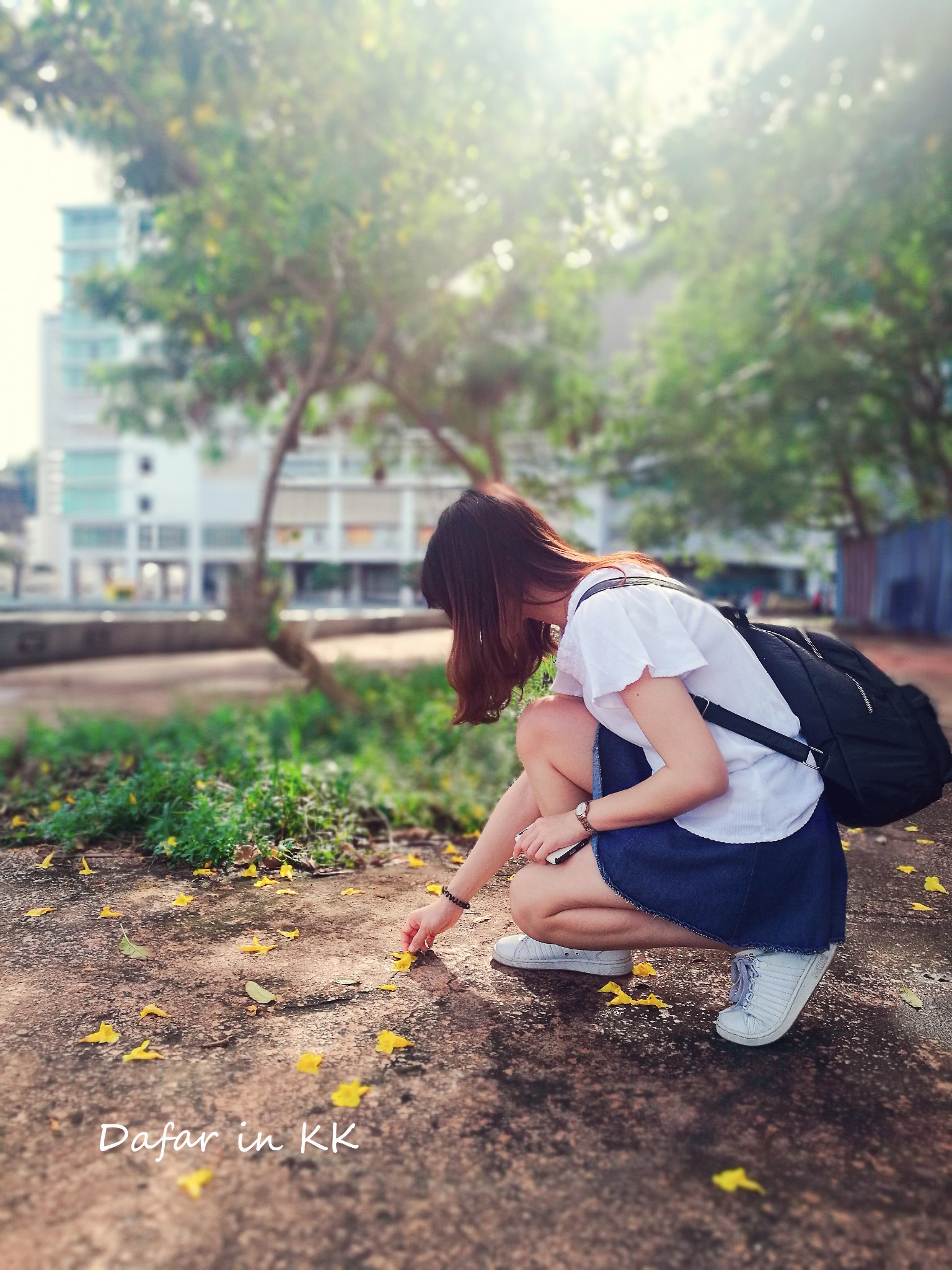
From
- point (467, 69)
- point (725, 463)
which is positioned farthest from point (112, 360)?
point (725, 463)

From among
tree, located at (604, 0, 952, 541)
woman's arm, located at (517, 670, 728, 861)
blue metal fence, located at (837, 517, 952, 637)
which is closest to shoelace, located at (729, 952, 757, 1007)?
woman's arm, located at (517, 670, 728, 861)

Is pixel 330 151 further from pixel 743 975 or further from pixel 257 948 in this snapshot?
pixel 743 975

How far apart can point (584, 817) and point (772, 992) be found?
46cm

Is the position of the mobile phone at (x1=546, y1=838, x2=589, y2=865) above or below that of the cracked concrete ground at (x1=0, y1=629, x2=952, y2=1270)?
above

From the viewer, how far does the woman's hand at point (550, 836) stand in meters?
1.88

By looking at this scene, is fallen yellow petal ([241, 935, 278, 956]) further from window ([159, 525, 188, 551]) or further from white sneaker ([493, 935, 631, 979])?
window ([159, 525, 188, 551])

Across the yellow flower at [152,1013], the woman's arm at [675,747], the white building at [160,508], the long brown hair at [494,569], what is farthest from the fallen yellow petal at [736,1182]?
the white building at [160,508]

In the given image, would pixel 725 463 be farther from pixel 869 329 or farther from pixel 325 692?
pixel 325 692

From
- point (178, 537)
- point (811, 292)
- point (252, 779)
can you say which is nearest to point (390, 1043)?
point (252, 779)

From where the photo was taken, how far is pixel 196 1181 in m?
1.43

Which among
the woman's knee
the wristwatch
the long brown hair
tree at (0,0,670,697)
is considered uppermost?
tree at (0,0,670,697)

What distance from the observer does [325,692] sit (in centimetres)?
695

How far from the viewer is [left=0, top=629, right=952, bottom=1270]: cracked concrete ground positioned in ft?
4.34

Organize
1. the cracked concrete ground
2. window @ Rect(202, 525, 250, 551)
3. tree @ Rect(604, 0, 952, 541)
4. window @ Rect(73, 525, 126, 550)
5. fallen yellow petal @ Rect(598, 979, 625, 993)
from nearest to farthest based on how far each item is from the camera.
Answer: the cracked concrete ground, fallen yellow petal @ Rect(598, 979, 625, 993), tree @ Rect(604, 0, 952, 541), window @ Rect(202, 525, 250, 551), window @ Rect(73, 525, 126, 550)
